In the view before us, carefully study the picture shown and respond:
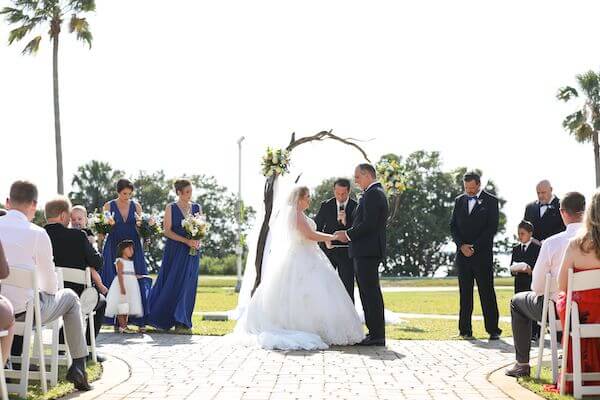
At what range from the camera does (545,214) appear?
11.7 metres

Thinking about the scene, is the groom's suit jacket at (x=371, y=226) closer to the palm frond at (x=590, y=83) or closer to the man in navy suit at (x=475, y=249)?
the man in navy suit at (x=475, y=249)

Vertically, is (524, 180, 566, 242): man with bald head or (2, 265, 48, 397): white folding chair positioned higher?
(524, 180, 566, 242): man with bald head

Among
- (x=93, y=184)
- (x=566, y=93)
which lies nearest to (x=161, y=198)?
(x=93, y=184)

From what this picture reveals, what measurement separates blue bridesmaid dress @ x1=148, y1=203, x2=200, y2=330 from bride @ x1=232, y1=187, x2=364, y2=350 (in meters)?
1.84

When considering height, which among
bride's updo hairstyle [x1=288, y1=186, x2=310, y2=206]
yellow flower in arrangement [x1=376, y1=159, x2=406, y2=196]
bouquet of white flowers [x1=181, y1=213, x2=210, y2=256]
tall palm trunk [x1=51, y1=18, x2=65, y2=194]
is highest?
tall palm trunk [x1=51, y1=18, x2=65, y2=194]

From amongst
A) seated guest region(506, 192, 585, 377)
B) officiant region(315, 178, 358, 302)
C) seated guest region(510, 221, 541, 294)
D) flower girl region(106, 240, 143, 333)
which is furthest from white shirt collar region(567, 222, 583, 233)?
flower girl region(106, 240, 143, 333)

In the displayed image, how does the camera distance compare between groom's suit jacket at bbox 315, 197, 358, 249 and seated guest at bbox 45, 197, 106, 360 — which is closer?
seated guest at bbox 45, 197, 106, 360

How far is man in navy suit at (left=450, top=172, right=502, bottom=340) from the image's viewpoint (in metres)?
11.8

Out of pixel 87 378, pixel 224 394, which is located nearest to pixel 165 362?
pixel 87 378

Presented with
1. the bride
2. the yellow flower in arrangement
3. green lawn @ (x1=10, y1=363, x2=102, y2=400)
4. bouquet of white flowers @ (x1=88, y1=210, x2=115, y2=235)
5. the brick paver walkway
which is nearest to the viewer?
green lawn @ (x1=10, y1=363, x2=102, y2=400)

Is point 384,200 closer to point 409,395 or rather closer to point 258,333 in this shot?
point 258,333

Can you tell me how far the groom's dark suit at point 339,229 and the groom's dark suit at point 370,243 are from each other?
211 centimetres

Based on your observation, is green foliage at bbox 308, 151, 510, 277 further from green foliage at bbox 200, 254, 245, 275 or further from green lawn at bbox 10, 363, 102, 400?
green lawn at bbox 10, 363, 102, 400

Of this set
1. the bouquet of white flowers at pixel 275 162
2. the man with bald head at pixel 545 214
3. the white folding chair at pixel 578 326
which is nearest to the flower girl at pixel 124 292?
the bouquet of white flowers at pixel 275 162
